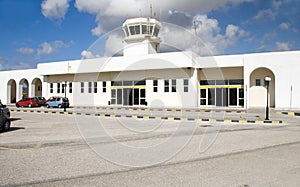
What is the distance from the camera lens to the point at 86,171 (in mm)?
6027

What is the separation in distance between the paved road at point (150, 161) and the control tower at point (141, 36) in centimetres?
2719

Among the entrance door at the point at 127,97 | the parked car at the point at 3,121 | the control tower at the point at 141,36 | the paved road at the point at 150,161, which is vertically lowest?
the paved road at the point at 150,161

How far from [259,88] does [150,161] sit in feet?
82.3

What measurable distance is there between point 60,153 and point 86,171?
6.91 feet

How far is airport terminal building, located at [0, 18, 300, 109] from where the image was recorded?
90.1 feet

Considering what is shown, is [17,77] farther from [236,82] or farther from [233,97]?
[236,82]

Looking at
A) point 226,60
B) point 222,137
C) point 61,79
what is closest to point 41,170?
point 222,137

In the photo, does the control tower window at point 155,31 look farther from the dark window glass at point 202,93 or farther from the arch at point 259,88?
the arch at point 259,88

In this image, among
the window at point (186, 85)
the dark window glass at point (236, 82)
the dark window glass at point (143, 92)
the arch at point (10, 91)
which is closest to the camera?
the dark window glass at point (236, 82)

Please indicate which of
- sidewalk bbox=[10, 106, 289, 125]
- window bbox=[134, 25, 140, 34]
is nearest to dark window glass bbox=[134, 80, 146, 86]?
window bbox=[134, 25, 140, 34]

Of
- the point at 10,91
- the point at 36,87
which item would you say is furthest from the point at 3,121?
the point at 10,91

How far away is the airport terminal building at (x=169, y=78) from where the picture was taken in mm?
27469

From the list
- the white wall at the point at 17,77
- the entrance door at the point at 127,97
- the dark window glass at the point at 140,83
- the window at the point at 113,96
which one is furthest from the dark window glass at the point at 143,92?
the white wall at the point at 17,77

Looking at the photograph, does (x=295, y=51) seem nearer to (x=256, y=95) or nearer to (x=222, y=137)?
(x=256, y=95)
